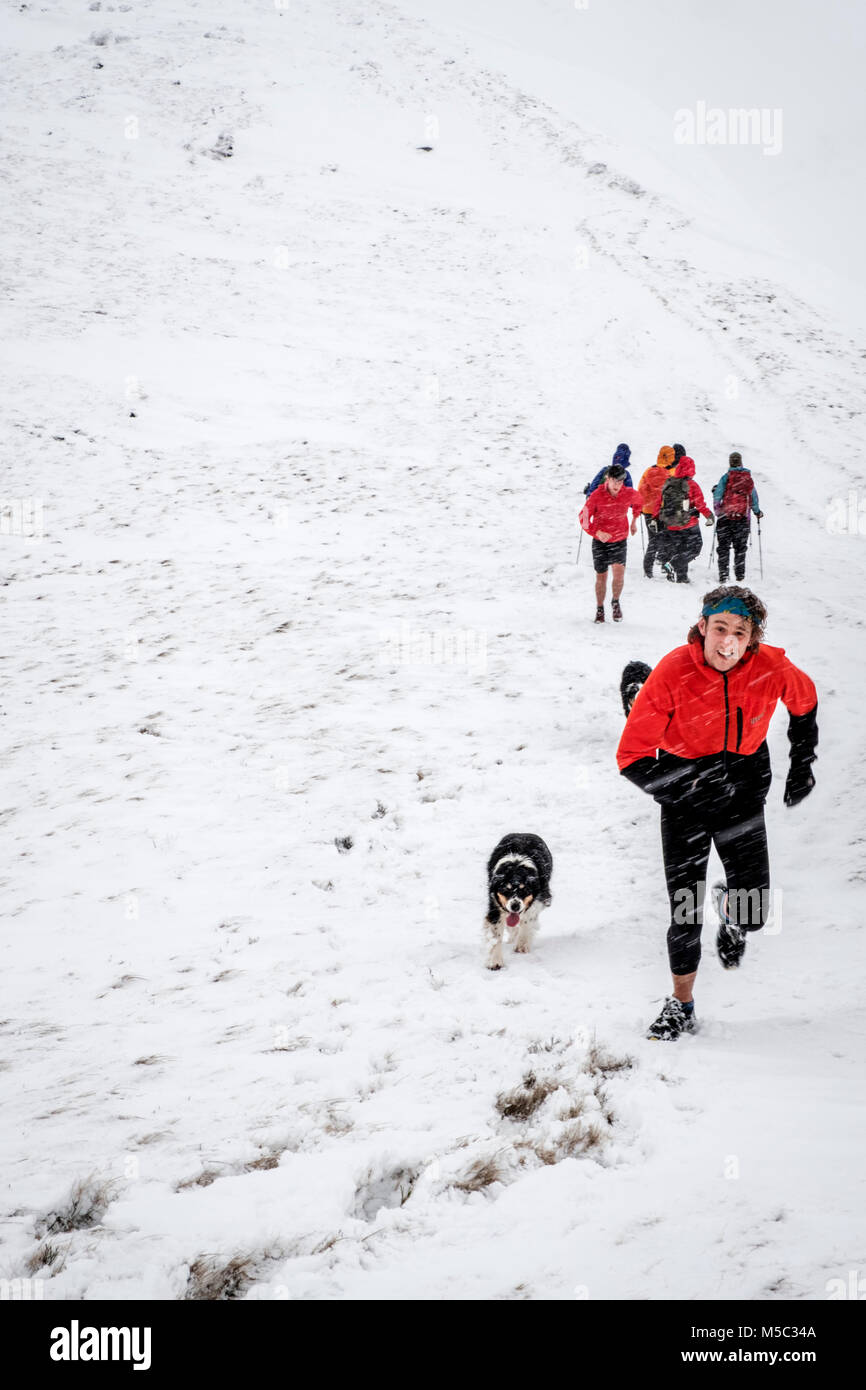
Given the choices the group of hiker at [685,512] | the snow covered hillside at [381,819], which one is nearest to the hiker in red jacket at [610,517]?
the snow covered hillside at [381,819]

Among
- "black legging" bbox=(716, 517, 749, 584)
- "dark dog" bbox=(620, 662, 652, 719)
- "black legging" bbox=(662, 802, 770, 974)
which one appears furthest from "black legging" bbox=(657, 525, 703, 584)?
"black legging" bbox=(662, 802, 770, 974)

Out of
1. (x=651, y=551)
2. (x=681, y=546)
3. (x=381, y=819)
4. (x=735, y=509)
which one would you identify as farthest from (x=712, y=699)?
(x=651, y=551)

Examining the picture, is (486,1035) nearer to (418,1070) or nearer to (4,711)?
(418,1070)

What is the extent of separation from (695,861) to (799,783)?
68cm

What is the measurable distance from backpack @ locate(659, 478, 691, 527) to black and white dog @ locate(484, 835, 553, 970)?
8.41 m

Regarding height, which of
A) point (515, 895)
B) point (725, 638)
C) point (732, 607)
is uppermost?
point (732, 607)

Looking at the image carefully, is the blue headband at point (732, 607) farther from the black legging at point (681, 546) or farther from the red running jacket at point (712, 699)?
the black legging at point (681, 546)

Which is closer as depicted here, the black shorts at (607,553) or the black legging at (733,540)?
the black shorts at (607,553)

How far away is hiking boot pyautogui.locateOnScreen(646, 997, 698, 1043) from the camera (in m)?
3.77

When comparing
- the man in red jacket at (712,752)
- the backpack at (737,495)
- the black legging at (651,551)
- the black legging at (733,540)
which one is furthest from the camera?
the black legging at (651,551)

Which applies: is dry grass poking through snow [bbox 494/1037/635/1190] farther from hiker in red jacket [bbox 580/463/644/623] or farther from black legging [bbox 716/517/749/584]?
black legging [bbox 716/517/749/584]

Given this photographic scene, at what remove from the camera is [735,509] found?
11469 millimetres

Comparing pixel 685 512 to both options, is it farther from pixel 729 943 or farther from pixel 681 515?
pixel 729 943

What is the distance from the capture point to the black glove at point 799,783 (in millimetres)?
3602
